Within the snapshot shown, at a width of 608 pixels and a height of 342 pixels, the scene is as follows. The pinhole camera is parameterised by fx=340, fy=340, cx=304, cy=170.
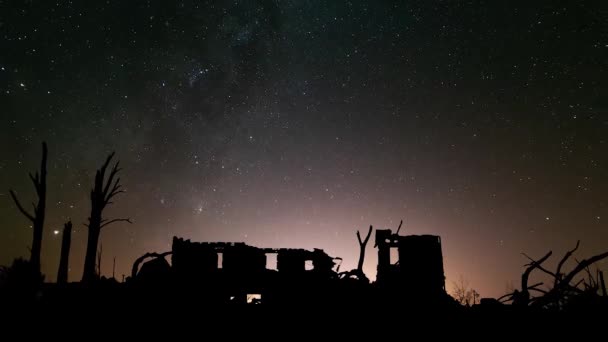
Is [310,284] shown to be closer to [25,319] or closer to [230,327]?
[230,327]

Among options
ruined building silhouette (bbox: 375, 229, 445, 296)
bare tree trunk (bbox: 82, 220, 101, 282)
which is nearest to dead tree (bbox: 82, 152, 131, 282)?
bare tree trunk (bbox: 82, 220, 101, 282)

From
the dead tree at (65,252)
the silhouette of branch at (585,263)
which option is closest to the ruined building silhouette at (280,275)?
the silhouette of branch at (585,263)

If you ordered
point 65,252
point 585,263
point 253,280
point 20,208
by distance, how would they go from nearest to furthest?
1. point 585,263
2. point 253,280
3. point 20,208
4. point 65,252

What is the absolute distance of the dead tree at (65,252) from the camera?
14020 millimetres

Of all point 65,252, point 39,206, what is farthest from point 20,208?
point 65,252

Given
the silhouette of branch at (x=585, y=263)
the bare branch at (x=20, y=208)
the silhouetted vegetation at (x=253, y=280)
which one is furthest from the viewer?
the bare branch at (x=20, y=208)

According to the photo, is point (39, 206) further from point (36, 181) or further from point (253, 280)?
point (253, 280)

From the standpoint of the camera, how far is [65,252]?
15.2 m

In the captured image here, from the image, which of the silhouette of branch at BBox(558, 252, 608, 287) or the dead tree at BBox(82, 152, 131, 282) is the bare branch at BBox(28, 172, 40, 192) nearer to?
the dead tree at BBox(82, 152, 131, 282)

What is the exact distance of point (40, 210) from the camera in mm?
12383

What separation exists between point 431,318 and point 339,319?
2.12 metres

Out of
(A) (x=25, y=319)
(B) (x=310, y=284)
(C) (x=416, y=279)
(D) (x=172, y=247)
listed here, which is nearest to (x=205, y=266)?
(D) (x=172, y=247)

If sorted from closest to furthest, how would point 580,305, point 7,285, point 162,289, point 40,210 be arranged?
point 580,305 → point 7,285 → point 162,289 → point 40,210

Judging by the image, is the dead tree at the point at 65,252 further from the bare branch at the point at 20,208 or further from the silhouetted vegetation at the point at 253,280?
the silhouetted vegetation at the point at 253,280
